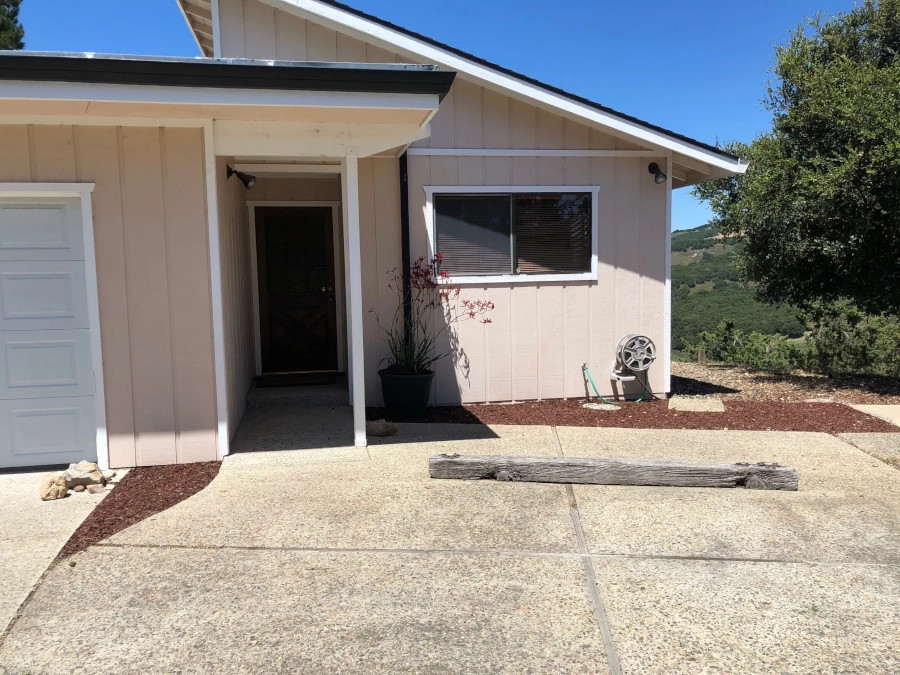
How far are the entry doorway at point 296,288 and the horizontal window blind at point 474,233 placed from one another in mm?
1438

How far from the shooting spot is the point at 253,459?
5375 mm

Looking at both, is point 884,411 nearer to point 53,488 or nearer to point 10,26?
point 53,488

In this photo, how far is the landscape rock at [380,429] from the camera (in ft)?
20.4

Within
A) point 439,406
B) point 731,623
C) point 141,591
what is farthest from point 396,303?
point 731,623

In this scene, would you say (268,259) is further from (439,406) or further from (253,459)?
(253,459)

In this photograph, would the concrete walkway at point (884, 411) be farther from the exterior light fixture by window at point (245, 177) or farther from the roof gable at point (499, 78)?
the exterior light fixture by window at point (245, 177)

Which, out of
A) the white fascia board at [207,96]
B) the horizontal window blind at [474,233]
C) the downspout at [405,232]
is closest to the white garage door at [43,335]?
the white fascia board at [207,96]

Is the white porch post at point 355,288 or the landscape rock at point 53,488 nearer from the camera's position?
the landscape rock at point 53,488

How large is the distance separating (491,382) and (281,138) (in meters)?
3.65

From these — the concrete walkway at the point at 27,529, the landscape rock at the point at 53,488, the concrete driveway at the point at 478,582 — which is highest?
the landscape rock at the point at 53,488

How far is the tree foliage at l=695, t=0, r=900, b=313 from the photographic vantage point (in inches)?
Answer: 306

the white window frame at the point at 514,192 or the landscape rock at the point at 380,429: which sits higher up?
the white window frame at the point at 514,192

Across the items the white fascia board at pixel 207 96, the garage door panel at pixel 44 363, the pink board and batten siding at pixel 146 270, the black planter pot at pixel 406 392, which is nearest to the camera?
the white fascia board at pixel 207 96

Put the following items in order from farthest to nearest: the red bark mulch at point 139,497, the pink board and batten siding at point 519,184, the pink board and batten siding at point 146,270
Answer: the pink board and batten siding at point 519,184, the pink board and batten siding at point 146,270, the red bark mulch at point 139,497
